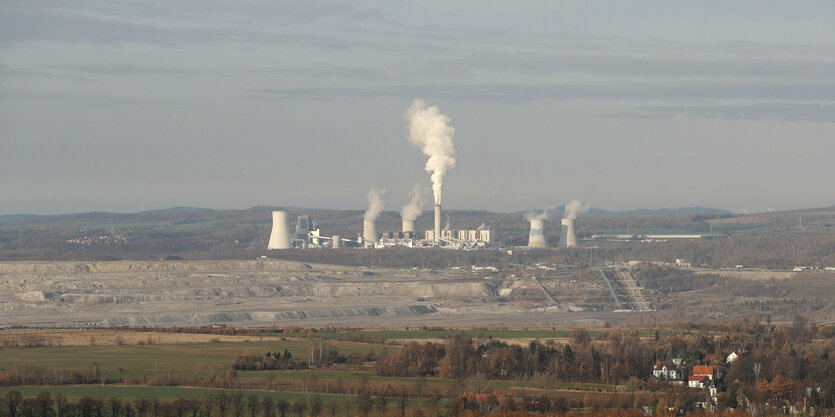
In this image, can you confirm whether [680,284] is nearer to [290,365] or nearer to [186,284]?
[186,284]

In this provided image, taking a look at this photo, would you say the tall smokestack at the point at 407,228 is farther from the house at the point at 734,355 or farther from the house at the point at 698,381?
the house at the point at 698,381

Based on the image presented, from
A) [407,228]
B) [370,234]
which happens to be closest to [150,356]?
[407,228]

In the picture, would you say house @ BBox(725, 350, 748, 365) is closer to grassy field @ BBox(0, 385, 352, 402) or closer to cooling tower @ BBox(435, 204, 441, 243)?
grassy field @ BBox(0, 385, 352, 402)

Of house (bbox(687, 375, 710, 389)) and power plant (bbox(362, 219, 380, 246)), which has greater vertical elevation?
power plant (bbox(362, 219, 380, 246))

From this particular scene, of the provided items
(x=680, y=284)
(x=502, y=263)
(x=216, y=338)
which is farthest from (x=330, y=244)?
(x=216, y=338)

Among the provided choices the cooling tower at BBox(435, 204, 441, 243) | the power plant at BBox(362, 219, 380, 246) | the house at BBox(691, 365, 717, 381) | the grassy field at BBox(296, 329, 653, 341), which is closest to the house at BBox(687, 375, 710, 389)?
the house at BBox(691, 365, 717, 381)

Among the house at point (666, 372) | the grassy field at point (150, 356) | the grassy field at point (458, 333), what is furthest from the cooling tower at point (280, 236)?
the house at point (666, 372)

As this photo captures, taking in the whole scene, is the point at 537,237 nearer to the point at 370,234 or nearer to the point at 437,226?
the point at 437,226
